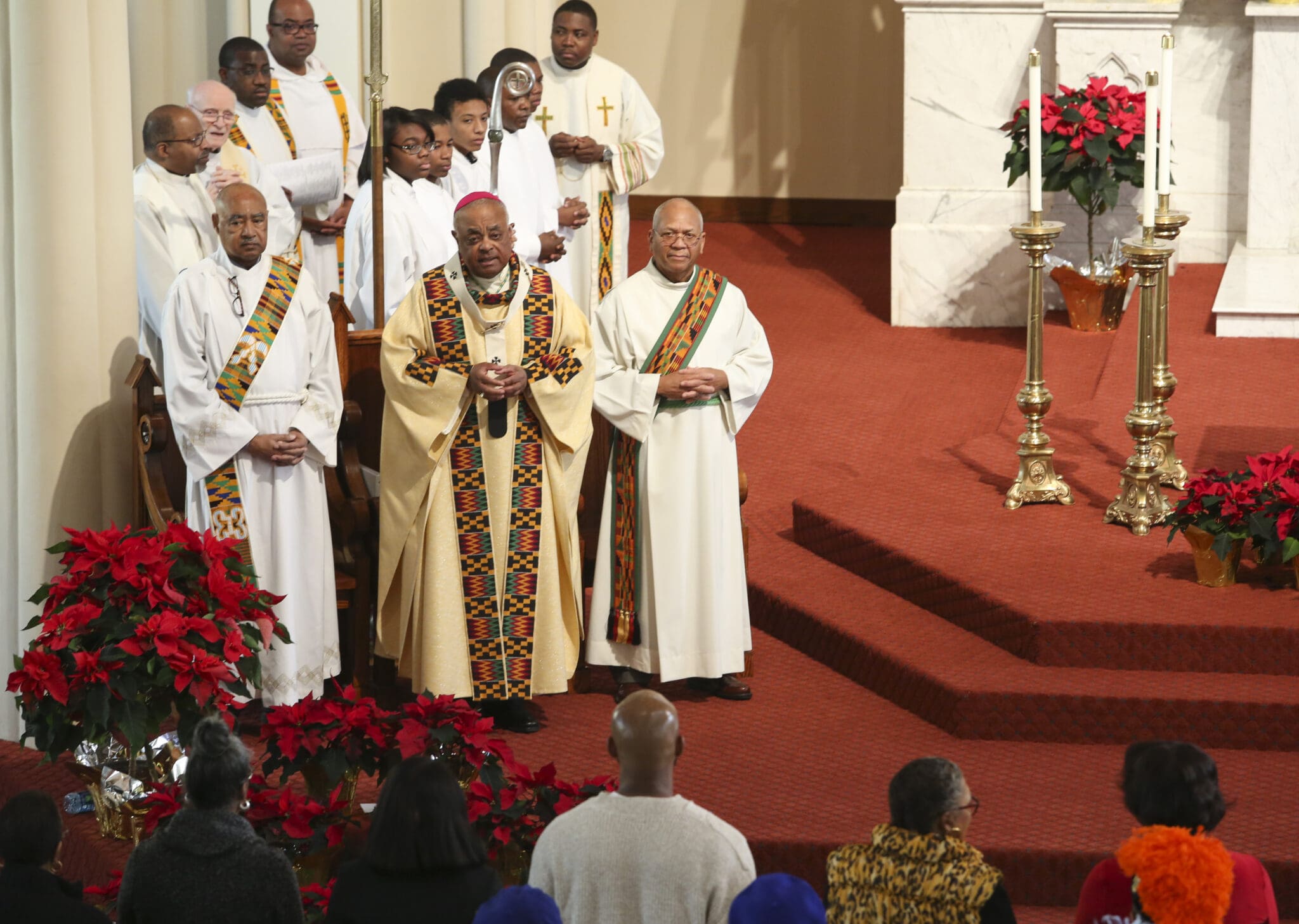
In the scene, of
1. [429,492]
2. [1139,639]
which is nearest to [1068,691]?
[1139,639]

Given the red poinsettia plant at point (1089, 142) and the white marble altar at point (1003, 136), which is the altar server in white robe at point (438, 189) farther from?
the white marble altar at point (1003, 136)

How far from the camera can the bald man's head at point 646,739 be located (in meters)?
3.58

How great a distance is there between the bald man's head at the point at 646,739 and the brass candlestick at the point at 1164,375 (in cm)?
392

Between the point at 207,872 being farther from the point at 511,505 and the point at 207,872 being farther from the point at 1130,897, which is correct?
the point at 511,505

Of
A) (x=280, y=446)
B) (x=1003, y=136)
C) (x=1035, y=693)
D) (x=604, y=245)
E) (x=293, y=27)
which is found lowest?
(x=1035, y=693)

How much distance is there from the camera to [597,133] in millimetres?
10008

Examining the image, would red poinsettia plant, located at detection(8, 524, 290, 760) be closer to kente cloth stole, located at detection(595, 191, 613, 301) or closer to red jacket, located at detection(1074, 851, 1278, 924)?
red jacket, located at detection(1074, 851, 1278, 924)

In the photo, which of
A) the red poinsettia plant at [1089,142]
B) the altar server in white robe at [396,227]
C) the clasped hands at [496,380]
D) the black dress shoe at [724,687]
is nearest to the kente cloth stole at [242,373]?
the clasped hands at [496,380]

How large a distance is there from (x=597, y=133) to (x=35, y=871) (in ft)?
21.3

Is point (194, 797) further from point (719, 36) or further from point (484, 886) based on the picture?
point (719, 36)

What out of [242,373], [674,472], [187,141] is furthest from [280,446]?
[187,141]

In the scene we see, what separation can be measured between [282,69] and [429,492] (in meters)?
3.38

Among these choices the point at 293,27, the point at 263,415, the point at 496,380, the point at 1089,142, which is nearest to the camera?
the point at 496,380

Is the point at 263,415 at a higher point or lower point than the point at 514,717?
higher
